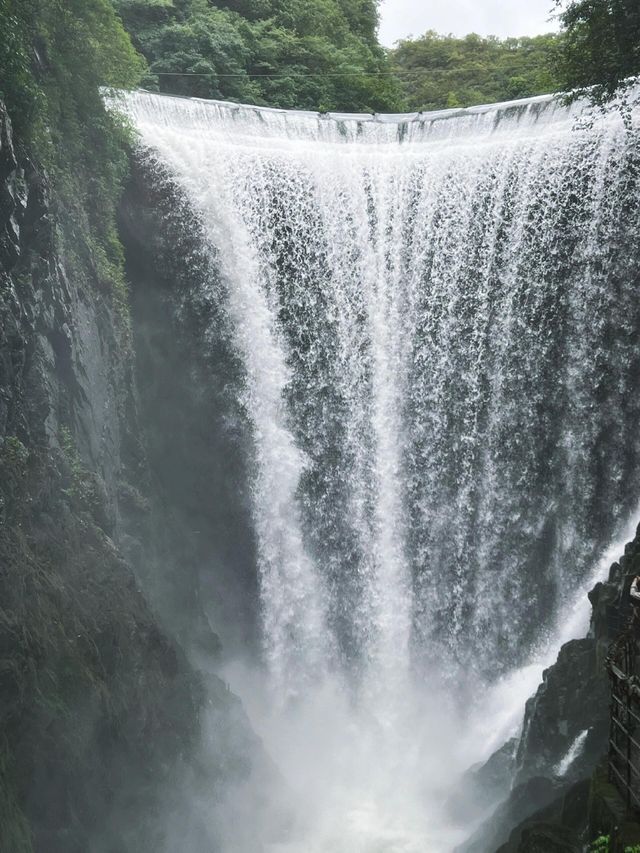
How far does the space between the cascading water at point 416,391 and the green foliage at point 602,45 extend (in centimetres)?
80

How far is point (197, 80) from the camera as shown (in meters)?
25.1

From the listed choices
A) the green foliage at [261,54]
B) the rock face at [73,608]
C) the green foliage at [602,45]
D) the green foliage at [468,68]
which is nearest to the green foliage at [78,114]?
the rock face at [73,608]

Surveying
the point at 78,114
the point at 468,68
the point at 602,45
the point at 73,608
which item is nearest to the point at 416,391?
the point at 602,45

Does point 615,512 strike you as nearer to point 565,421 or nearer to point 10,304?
point 565,421

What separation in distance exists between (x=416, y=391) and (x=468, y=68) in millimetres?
24658

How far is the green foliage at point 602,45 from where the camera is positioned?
1526 cm

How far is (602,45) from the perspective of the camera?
15695mm

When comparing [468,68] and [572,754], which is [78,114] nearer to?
[572,754]

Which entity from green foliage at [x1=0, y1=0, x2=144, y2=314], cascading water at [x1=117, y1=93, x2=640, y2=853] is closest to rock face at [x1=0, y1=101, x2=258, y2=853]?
green foliage at [x1=0, y1=0, x2=144, y2=314]

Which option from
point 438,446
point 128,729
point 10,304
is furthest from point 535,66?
point 128,729

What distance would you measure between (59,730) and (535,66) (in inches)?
1245

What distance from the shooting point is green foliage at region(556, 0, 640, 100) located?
15.3 metres

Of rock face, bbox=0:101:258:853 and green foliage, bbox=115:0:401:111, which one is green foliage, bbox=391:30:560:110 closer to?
green foliage, bbox=115:0:401:111

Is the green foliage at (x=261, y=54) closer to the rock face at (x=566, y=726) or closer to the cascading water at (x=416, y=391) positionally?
the cascading water at (x=416, y=391)
